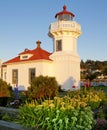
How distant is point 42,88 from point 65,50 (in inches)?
782

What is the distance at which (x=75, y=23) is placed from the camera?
29750 mm

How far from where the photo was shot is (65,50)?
29484mm

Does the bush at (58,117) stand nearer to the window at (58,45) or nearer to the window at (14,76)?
the window at (58,45)

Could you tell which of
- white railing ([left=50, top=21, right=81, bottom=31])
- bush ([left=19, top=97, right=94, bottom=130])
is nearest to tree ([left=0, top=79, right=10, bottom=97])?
bush ([left=19, top=97, right=94, bottom=130])

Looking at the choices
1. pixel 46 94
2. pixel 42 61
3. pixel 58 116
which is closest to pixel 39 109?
pixel 58 116

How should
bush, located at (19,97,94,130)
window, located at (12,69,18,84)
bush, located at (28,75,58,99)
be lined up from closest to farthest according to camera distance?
bush, located at (19,97,94,130) → bush, located at (28,75,58,99) → window, located at (12,69,18,84)

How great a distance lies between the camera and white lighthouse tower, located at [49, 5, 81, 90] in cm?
2895

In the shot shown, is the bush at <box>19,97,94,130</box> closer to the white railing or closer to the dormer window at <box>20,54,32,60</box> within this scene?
the white railing

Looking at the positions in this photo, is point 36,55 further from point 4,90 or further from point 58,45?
point 4,90

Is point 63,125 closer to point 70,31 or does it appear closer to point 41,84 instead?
point 41,84

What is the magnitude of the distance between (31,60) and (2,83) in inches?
740

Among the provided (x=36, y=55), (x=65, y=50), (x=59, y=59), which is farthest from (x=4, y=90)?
(x=36, y=55)

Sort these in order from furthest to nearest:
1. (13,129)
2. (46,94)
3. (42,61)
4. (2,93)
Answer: (42,61), (2,93), (46,94), (13,129)

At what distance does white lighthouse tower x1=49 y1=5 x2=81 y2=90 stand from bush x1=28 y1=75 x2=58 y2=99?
61.4ft
